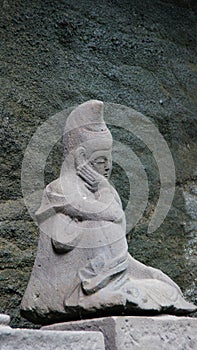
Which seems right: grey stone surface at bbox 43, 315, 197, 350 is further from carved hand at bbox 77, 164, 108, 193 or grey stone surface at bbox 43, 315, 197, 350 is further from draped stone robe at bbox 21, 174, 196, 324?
carved hand at bbox 77, 164, 108, 193

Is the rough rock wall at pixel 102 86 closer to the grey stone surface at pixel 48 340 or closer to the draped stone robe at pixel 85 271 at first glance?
the draped stone robe at pixel 85 271

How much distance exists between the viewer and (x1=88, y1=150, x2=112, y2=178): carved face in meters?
1.99

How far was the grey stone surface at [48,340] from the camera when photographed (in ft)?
5.02

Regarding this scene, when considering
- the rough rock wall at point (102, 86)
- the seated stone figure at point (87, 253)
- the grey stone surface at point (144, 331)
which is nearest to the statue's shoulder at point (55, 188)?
the seated stone figure at point (87, 253)

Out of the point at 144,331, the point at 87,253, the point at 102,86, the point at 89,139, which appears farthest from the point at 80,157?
the point at 102,86

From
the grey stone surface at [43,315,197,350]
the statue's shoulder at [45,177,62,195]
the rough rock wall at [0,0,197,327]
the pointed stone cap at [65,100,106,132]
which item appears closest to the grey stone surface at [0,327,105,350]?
the grey stone surface at [43,315,197,350]

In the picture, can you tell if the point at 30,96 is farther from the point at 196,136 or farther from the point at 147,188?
the point at 196,136

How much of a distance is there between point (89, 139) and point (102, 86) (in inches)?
45.0

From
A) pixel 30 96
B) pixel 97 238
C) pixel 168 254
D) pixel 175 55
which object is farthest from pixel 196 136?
pixel 97 238

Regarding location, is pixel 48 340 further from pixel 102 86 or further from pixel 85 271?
pixel 102 86

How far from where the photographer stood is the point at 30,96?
2.89 meters

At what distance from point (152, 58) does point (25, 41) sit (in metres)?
0.65

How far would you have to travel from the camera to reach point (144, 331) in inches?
69.3

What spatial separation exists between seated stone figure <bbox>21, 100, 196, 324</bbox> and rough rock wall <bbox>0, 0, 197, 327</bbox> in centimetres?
73
